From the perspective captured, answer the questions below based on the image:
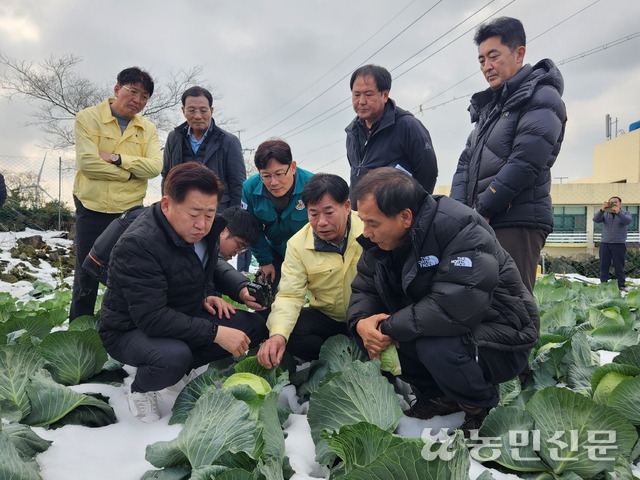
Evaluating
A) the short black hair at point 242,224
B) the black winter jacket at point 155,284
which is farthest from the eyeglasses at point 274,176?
the black winter jacket at point 155,284

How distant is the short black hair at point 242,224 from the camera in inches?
135

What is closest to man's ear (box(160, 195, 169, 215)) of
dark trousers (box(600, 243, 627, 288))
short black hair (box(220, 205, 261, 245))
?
short black hair (box(220, 205, 261, 245))

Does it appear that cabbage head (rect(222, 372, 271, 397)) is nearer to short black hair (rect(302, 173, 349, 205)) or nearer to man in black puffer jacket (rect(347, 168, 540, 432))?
man in black puffer jacket (rect(347, 168, 540, 432))

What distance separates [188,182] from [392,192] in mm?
1043

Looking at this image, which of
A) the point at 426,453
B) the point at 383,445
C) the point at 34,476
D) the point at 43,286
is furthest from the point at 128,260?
the point at 43,286

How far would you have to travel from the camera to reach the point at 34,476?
61.8 inches

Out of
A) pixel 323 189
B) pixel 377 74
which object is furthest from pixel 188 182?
pixel 377 74

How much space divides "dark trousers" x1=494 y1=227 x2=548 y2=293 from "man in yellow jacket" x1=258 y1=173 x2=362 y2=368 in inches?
37.7

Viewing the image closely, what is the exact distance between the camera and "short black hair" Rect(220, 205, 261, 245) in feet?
11.3

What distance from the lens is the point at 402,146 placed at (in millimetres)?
3529

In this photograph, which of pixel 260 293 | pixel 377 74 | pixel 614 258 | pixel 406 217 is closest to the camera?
pixel 406 217

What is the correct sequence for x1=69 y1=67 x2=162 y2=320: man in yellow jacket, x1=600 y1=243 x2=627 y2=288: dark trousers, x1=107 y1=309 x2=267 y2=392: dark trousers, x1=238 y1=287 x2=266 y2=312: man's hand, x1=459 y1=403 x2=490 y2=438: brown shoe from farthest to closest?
x1=600 y1=243 x2=627 y2=288: dark trousers < x1=69 y1=67 x2=162 y2=320: man in yellow jacket < x1=238 y1=287 x2=266 y2=312: man's hand < x1=107 y1=309 x2=267 y2=392: dark trousers < x1=459 y1=403 x2=490 y2=438: brown shoe

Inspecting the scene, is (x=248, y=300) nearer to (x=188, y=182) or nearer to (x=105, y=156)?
(x=188, y=182)

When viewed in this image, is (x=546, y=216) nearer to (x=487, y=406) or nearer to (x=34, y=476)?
(x=487, y=406)
